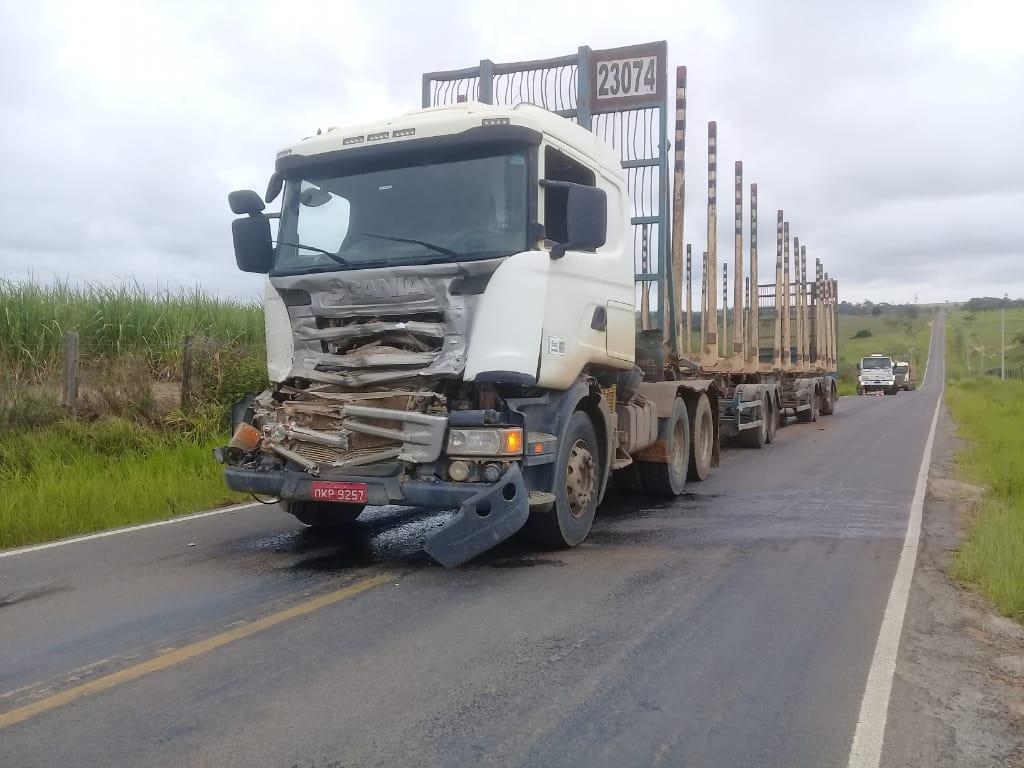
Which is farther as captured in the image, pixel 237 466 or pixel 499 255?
pixel 237 466

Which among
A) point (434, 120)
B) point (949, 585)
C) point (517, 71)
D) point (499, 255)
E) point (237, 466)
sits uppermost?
point (517, 71)

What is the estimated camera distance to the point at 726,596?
554 centimetres

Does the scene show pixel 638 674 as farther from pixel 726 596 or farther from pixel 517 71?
pixel 517 71

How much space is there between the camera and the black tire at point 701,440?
10.5 metres

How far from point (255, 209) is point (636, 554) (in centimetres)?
394

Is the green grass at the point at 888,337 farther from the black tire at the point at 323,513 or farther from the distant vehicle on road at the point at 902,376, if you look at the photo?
the black tire at the point at 323,513

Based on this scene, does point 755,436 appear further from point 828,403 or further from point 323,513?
point 828,403

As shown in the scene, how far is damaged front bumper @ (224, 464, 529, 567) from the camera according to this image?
5633 mm

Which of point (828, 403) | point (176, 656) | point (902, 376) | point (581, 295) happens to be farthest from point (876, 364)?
point (176, 656)

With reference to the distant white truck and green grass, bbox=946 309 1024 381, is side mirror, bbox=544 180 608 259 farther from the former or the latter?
green grass, bbox=946 309 1024 381

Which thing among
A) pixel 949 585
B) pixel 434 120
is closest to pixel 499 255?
pixel 434 120

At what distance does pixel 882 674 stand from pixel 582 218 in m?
3.44

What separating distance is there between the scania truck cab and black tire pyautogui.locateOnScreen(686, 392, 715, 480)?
3.57m

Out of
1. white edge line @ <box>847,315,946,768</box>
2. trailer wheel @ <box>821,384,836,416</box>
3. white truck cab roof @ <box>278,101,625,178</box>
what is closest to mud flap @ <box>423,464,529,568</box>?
white edge line @ <box>847,315,946,768</box>
